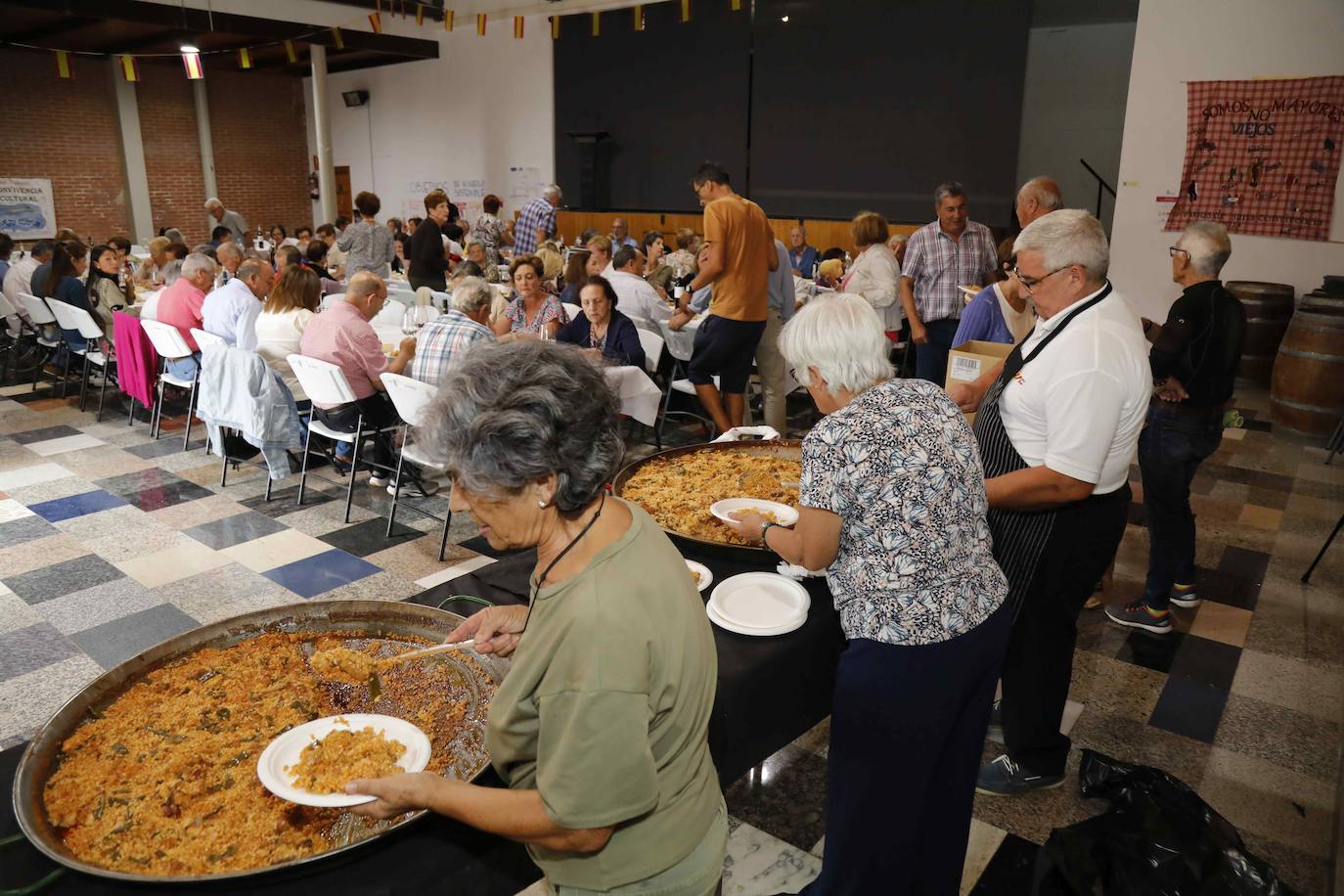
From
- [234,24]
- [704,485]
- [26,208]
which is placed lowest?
[704,485]

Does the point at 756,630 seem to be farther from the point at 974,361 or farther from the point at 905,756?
the point at 974,361

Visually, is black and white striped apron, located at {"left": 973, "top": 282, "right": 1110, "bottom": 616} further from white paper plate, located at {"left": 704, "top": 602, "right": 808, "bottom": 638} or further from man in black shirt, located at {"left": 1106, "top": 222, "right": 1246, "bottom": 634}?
man in black shirt, located at {"left": 1106, "top": 222, "right": 1246, "bottom": 634}

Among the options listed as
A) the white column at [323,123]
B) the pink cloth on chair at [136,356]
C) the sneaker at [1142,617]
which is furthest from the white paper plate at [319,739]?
the white column at [323,123]

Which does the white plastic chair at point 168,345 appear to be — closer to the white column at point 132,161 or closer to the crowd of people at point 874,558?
the crowd of people at point 874,558

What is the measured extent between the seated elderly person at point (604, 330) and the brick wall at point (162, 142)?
1343cm

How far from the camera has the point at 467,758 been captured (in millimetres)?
1319

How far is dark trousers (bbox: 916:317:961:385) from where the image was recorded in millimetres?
5137

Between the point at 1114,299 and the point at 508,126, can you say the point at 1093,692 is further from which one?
the point at 508,126

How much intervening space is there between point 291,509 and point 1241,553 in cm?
468

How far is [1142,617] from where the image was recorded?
3330 millimetres

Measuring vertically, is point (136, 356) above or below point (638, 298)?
below

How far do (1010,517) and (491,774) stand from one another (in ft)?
4.83

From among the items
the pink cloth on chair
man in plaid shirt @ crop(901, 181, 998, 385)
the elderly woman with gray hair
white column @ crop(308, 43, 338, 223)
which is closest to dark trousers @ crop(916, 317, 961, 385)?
man in plaid shirt @ crop(901, 181, 998, 385)

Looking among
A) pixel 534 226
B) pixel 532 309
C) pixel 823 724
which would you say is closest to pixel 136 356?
pixel 532 309
